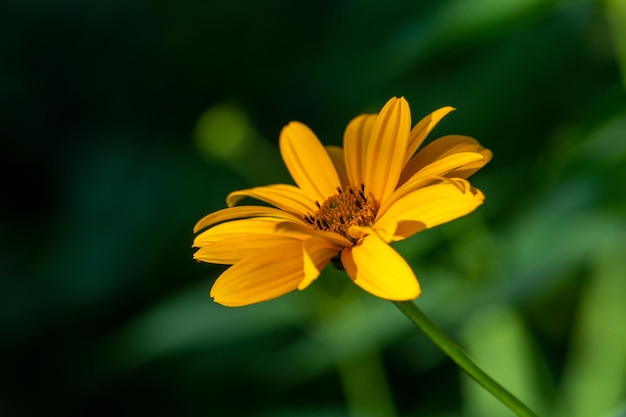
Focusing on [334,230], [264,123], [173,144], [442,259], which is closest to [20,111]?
[173,144]

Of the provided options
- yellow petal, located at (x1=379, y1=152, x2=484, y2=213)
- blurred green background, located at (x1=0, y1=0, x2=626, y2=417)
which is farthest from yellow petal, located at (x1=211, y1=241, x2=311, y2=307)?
blurred green background, located at (x1=0, y1=0, x2=626, y2=417)

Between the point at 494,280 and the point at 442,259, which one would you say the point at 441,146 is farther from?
the point at 442,259

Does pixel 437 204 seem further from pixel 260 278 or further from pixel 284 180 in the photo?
pixel 284 180

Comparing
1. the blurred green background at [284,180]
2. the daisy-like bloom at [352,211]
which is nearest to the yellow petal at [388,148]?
the daisy-like bloom at [352,211]

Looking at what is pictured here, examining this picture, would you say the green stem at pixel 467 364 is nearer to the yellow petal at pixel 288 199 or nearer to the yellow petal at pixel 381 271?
the yellow petal at pixel 381 271

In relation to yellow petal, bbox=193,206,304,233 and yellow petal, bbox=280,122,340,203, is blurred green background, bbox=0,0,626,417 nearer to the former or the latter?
yellow petal, bbox=280,122,340,203

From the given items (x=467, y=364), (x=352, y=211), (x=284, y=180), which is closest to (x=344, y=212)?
(x=352, y=211)
